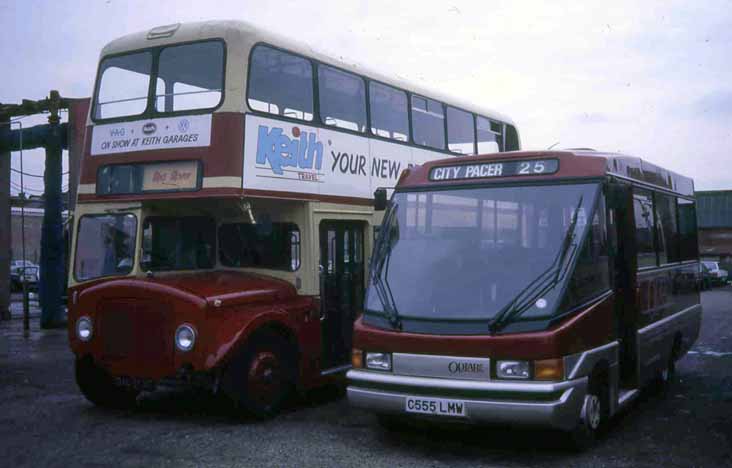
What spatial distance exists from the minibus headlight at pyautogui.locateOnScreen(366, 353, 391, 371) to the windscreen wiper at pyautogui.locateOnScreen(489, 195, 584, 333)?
0.98 m

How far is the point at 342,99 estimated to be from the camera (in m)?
11.0

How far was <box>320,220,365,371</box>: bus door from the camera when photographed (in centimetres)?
1045

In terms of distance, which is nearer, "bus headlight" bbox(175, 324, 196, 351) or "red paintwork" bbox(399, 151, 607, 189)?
"red paintwork" bbox(399, 151, 607, 189)

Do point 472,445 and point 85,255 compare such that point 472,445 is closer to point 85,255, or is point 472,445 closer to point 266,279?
point 266,279

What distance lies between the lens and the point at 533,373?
22.6ft

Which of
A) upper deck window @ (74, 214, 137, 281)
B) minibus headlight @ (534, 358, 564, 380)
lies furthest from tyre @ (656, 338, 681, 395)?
upper deck window @ (74, 214, 137, 281)

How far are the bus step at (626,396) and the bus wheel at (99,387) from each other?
511 cm

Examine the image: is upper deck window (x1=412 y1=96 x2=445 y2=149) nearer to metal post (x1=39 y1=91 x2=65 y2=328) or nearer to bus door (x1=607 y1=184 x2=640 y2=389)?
bus door (x1=607 y1=184 x2=640 y2=389)

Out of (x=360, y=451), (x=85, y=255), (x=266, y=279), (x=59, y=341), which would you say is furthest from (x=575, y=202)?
(x=59, y=341)

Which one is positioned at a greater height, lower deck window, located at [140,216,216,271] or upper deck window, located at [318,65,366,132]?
upper deck window, located at [318,65,366,132]

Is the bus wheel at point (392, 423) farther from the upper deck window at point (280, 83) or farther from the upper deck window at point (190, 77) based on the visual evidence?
the upper deck window at point (190, 77)

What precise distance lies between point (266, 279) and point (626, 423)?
418 cm

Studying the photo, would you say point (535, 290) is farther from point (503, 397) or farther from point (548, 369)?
point (503, 397)

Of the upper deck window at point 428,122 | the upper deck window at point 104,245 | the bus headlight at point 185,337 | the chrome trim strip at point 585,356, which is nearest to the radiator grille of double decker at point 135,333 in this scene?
the bus headlight at point 185,337
